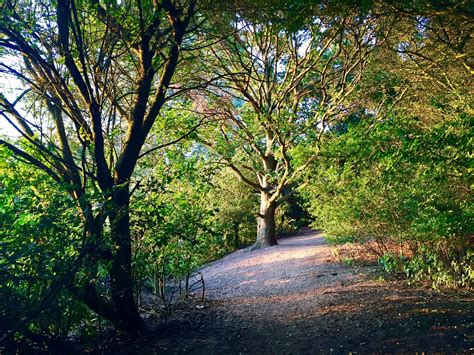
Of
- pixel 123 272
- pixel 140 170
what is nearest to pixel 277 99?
pixel 140 170

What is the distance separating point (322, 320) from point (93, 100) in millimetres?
3987

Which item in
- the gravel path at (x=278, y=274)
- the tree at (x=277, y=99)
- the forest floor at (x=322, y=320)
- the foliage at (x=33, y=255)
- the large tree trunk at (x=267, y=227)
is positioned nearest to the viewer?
the foliage at (x=33, y=255)

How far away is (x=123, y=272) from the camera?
15.3 feet

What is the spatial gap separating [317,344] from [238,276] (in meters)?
5.69

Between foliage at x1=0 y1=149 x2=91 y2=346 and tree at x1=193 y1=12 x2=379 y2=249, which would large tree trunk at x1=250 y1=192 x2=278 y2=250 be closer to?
tree at x1=193 y1=12 x2=379 y2=249

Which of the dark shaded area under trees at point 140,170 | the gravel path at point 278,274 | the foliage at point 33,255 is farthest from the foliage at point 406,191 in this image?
the foliage at point 33,255

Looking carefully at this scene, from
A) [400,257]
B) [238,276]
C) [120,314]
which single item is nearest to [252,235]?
[238,276]

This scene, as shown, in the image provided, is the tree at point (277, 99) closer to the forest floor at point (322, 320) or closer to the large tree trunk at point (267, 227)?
the large tree trunk at point (267, 227)

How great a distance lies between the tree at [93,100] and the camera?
4078 mm

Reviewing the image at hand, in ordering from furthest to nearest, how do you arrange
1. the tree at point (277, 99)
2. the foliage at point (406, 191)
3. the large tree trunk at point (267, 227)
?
the large tree trunk at point (267, 227) < the tree at point (277, 99) < the foliage at point (406, 191)

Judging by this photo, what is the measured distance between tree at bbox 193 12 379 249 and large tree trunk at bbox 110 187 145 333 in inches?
A: 192

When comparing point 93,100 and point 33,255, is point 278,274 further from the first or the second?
point 33,255

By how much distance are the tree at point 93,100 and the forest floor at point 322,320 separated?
902 mm

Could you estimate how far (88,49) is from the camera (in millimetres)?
5344
